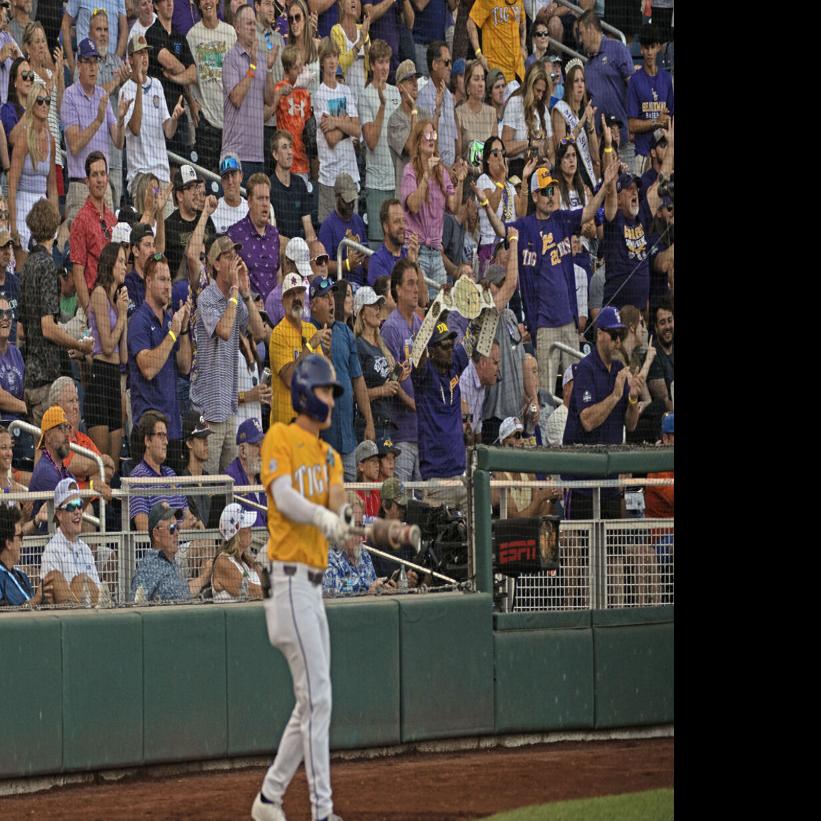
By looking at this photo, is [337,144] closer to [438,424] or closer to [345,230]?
[345,230]

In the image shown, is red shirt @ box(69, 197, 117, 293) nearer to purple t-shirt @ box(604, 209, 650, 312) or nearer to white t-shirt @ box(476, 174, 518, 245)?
white t-shirt @ box(476, 174, 518, 245)

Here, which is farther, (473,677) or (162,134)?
(162,134)

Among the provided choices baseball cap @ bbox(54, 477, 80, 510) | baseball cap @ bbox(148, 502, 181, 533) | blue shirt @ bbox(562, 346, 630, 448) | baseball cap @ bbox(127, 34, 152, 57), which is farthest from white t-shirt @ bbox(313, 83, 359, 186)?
A: baseball cap @ bbox(54, 477, 80, 510)

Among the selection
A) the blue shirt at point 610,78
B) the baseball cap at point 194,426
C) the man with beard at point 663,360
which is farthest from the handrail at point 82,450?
the blue shirt at point 610,78

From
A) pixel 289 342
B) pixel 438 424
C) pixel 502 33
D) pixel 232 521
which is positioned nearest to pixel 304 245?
pixel 289 342

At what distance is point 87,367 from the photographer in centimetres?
933

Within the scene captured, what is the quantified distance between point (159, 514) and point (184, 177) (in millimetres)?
3048

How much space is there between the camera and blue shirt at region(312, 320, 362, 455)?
32.7ft

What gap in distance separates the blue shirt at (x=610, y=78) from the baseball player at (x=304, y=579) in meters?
7.27

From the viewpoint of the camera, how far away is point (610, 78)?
13203mm

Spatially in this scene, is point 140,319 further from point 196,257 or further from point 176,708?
point 176,708

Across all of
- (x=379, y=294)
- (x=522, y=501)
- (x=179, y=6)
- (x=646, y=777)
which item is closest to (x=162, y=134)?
(x=179, y=6)

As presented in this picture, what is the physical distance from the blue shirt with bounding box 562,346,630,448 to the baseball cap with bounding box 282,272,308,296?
2.13m

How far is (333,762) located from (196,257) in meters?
3.34
